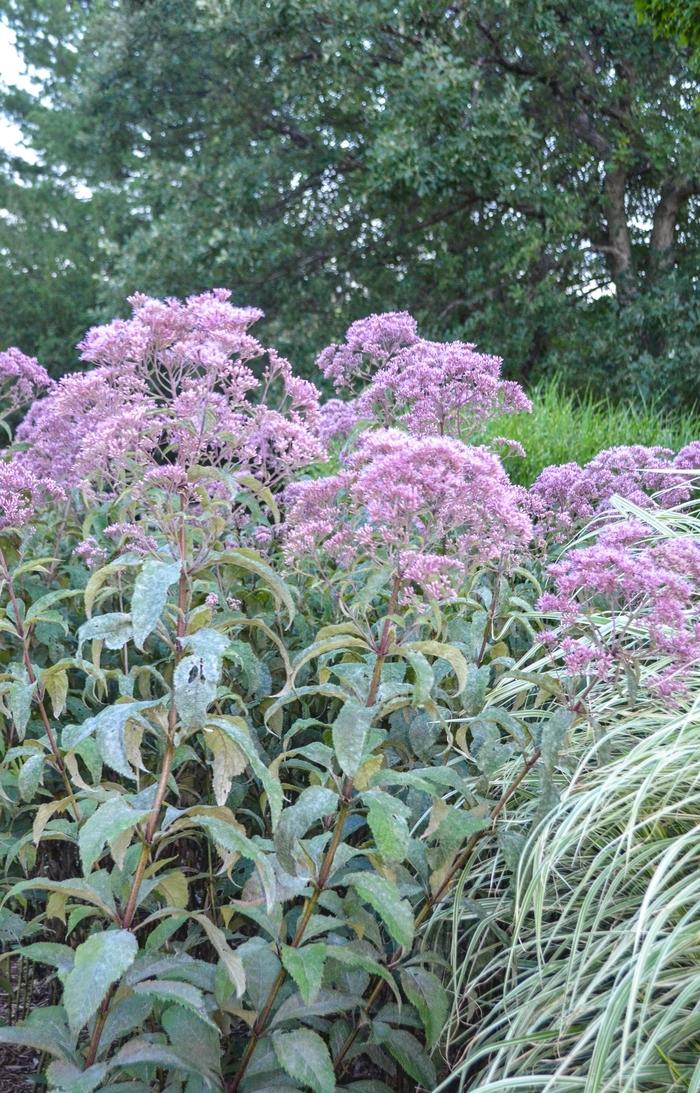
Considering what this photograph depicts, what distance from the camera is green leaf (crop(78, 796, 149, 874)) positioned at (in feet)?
4.94

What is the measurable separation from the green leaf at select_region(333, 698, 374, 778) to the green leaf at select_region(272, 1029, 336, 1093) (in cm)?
44

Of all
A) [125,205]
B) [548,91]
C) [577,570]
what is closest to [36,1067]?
[577,570]

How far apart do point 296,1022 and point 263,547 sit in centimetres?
118

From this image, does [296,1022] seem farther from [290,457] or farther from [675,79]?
[675,79]

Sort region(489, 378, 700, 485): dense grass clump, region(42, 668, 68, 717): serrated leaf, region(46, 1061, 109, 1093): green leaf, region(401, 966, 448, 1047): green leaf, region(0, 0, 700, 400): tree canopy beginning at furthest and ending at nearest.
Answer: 1. region(0, 0, 700, 400): tree canopy
2. region(489, 378, 700, 485): dense grass clump
3. region(42, 668, 68, 717): serrated leaf
4. region(401, 966, 448, 1047): green leaf
5. region(46, 1061, 109, 1093): green leaf

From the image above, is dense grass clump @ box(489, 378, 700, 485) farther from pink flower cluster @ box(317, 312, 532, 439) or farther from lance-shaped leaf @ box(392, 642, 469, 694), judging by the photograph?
lance-shaped leaf @ box(392, 642, 469, 694)

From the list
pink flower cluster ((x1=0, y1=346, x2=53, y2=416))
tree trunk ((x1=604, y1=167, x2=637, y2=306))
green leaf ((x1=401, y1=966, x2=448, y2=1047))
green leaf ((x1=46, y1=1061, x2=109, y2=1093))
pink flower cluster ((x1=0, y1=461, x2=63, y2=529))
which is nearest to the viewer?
green leaf ((x1=46, y1=1061, x2=109, y2=1093))

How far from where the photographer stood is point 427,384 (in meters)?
2.69

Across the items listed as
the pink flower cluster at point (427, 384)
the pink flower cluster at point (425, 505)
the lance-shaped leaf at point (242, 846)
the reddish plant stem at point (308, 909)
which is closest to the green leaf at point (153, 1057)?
the reddish plant stem at point (308, 909)

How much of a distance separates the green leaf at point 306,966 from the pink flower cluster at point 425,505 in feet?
1.97

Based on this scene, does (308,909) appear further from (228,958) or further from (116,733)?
(116,733)

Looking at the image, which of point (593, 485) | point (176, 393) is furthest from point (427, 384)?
point (176, 393)

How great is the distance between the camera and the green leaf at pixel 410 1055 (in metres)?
1.90

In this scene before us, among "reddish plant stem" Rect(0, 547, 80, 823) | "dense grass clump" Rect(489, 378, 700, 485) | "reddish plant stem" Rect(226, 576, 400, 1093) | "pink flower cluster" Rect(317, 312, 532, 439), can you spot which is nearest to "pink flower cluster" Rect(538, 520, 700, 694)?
"reddish plant stem" Rect(226, 576, 400, 1093)
